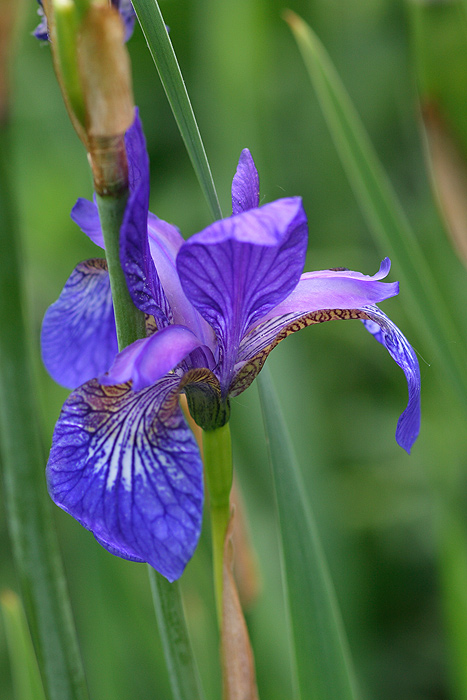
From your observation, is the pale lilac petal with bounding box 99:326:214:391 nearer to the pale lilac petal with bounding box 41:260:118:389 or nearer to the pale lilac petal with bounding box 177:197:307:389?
the pale lilac petal with bounding box 177:197:307:389

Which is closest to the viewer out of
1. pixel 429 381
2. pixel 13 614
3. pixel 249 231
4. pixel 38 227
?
pixel 249 231

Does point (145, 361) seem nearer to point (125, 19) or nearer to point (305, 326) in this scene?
point (305, 326)

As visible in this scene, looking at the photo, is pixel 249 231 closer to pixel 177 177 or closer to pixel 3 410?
pixel 3 410

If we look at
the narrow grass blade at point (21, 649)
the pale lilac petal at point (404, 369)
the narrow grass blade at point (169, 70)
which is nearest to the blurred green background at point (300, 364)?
the narrow grass blade at point (21, 649)

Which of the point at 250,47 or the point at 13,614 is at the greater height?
the point at 250,47

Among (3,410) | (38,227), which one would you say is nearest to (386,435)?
(38,227)

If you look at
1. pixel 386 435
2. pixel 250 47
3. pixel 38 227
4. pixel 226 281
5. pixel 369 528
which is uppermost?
pixel 250 47

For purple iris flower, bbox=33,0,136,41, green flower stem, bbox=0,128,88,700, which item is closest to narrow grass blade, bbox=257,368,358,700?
green flower stem, bbox=0,128,88,700
